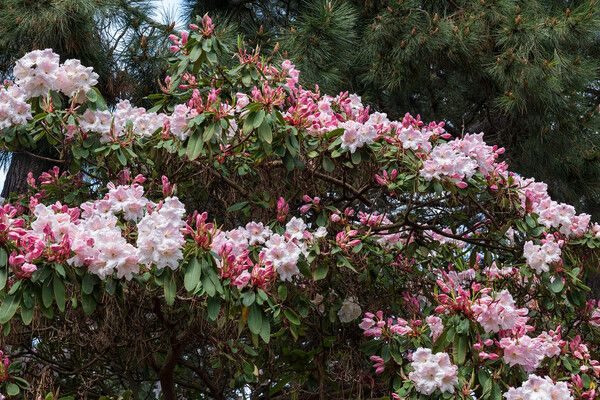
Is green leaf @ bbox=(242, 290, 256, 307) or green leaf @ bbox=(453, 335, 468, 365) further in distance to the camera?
green leaf @ bbox=(453, 335, 468, 365)

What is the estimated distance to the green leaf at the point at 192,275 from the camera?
1.67 m

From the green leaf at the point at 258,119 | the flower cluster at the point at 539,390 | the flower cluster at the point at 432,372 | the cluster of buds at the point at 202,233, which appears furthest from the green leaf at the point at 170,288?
the flower cluster at the point at 539,390

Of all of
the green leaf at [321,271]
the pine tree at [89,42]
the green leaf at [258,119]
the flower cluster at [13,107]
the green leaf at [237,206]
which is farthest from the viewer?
the pine tree at [89,42]

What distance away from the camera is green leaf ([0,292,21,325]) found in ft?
5.38

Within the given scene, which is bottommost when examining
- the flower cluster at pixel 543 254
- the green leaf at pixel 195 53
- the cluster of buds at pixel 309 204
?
the flower cluster at pixel 543 254

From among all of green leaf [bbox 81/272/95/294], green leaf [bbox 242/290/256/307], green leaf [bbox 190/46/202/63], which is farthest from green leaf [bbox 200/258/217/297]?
green leaf [bbox 190/46/202/63]

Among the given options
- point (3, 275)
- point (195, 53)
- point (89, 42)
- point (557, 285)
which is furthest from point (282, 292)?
point (89, 42)

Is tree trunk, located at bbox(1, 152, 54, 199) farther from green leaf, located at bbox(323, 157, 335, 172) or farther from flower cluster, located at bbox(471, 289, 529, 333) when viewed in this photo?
flower cluster, located at bbox(471, 289, 529, 333)

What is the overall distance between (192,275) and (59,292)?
34 centimetres

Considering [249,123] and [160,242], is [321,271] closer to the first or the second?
[249,123]

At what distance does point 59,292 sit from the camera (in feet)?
5.47

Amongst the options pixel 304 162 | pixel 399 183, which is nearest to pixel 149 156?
pixel 304 162

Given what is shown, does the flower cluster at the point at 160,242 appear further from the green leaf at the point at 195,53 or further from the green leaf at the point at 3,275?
the green leaf at the point at 195,53

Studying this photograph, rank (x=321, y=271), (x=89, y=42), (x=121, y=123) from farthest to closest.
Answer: (x=89, y=42)
(x=121, y=123)
(x=321, y=271)
